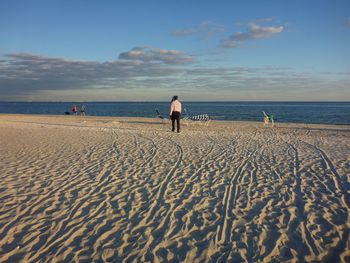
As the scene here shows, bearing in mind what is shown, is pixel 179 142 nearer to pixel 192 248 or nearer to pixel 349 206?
pixel 349 206

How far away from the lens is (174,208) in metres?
5.02

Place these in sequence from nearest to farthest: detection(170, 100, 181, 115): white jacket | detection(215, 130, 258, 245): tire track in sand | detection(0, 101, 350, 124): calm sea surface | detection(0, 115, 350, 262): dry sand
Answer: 1. detection(0, 115, 350, 262): dry sand
2. detection(215, 130, 258, 245): tire track in sand
3. detection(170, 100, 181, 115): white jacket
4. detection(0, 101, 350, 124): calm sea surface

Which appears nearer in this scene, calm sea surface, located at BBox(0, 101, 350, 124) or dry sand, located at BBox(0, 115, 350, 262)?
dry sand, located at BBox(0, 115, 350, 262)

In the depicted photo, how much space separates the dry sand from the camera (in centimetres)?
372

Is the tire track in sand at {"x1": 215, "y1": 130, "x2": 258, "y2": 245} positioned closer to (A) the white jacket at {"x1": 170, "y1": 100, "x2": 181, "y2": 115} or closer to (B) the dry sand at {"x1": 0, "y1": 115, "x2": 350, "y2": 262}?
(B) the dry sand at {"x1": 0, "y1": 115, "x2": 350, "y2": 262}

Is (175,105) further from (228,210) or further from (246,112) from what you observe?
(246,112)

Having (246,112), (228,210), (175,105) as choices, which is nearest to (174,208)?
(228,210)

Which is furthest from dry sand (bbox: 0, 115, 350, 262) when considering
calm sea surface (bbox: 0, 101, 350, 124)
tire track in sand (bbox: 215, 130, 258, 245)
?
calm sea surface (bbox: 0, 101, 350, 124)

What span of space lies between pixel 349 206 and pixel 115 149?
297 inches

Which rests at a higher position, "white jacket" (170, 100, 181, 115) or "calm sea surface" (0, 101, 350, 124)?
"white jacket" (170, 100, 181, 115)

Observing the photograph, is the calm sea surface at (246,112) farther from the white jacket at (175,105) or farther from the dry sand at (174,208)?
the dry sand at (174,208)

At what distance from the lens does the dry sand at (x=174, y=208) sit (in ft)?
12.2

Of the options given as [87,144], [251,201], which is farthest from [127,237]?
[87,144]

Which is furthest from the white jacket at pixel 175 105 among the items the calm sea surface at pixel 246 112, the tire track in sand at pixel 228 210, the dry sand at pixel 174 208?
the calm sea surface at pixel 246 112
